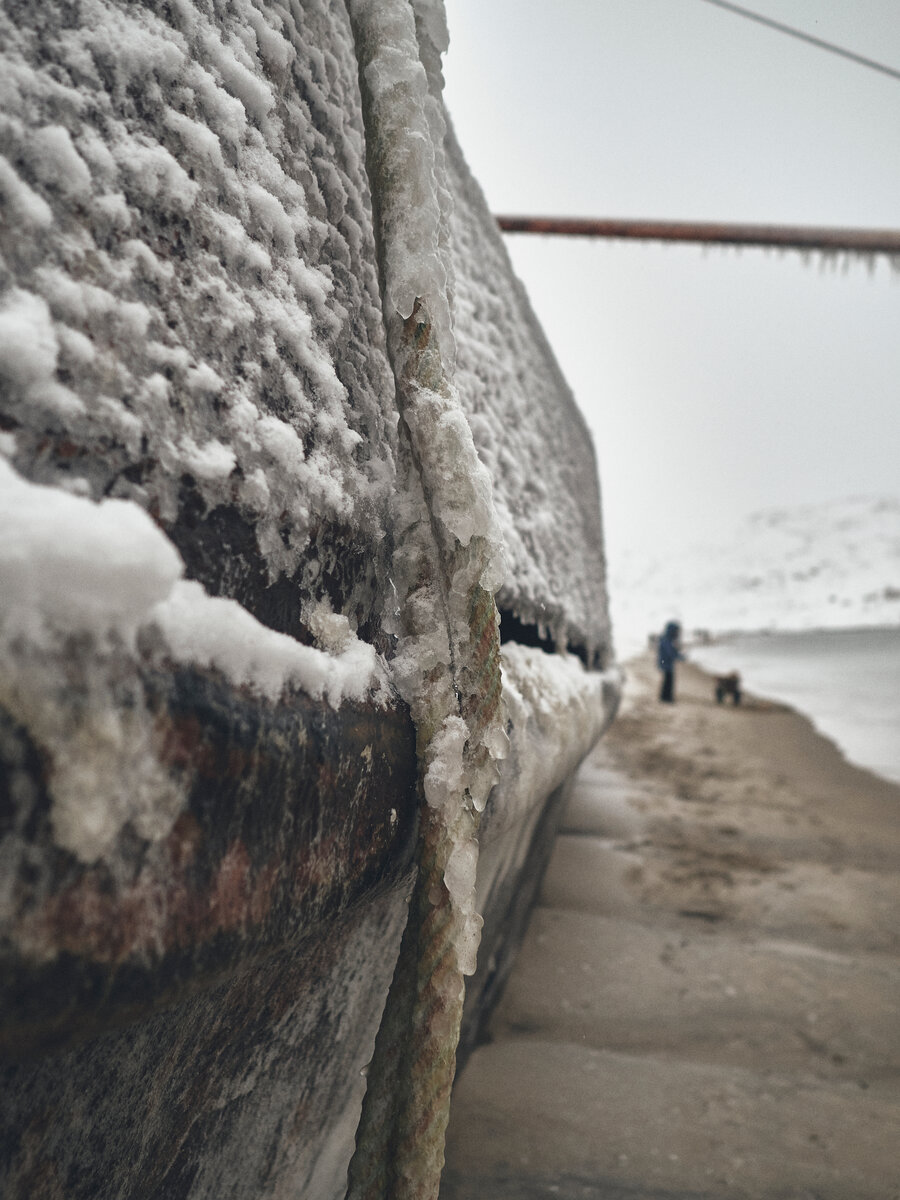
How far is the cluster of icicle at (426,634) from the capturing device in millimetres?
466

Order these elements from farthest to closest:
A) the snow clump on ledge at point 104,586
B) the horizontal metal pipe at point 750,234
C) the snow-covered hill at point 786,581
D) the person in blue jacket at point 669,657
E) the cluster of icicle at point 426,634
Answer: the snow-covered hill at point 786,581 → the person in blue jacket at point 669,657 → the horizontal metal pipe at point 750,234 → the cluster of icicle at point 426,634 → the snow clump on ledge at point 104,586

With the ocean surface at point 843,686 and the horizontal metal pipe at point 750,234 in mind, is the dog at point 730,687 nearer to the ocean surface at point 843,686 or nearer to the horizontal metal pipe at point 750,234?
the ocean surface at point 843,686

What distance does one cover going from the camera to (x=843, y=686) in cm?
1159

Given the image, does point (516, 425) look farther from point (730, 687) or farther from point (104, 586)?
point (730, 687)

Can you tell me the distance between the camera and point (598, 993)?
1.68 metres

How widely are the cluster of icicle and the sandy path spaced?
83 centimetres

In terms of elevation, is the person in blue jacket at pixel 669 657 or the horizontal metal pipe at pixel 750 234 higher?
the horizontal metal pipe at pixel 750 234

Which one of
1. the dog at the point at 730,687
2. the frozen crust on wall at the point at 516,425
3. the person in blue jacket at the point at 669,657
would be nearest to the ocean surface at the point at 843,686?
the dog at the point at 730,687

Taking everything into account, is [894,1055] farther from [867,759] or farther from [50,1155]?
[867,759]

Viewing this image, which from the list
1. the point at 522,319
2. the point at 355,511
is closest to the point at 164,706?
the point at 355,511

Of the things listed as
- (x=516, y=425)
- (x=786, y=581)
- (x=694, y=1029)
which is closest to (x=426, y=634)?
(x=516, y=425)

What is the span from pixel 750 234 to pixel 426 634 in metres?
4.16

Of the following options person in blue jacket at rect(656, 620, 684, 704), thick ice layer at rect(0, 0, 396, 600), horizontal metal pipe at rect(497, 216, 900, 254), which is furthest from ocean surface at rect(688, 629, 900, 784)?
thick ice layer at rect(0, 0, 396, 600)

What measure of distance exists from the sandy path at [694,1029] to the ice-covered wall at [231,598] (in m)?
0.74
